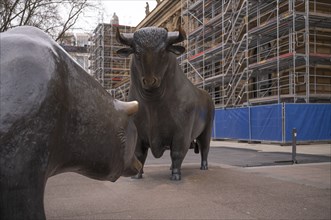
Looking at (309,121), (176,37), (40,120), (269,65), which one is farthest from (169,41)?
(269,65)

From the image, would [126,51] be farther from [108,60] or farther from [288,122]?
[108,60]

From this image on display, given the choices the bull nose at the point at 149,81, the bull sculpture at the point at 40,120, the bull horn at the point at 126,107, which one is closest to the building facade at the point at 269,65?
the bull nose at the point at 149,81

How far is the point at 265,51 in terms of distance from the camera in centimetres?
2256

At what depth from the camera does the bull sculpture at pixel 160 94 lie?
19.3 ft

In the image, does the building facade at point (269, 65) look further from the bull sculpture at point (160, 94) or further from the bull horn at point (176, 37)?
the bull horn at point (176, 37)

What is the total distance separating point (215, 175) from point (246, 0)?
1793cm

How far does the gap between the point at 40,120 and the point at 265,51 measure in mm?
22393

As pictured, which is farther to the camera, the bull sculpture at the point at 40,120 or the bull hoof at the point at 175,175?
the bull hoof at the point at 175,175

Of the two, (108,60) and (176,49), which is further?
(108,60)

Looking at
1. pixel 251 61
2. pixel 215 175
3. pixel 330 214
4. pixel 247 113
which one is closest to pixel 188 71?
pixel 251 61

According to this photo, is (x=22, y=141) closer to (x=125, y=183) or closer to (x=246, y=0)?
(x=125, y=183)

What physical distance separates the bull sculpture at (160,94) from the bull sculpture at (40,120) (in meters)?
4.12

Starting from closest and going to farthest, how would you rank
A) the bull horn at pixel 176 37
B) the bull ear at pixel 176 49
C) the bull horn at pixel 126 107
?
the bull horn at pixel 126 107 → the bull horn at pixel 176 37 → the bull ear at pixel 176 49

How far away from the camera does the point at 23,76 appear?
55.1 inches
